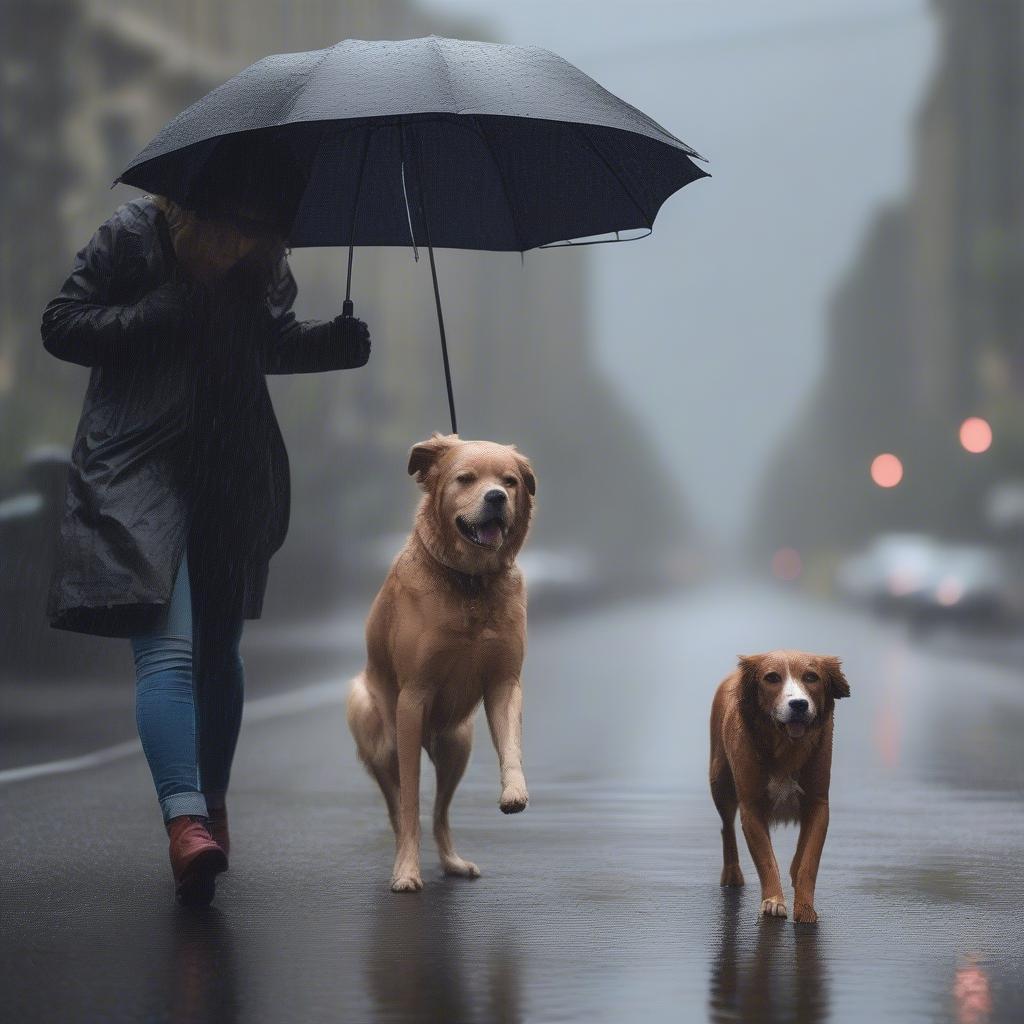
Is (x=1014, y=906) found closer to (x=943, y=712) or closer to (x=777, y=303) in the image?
(x=943, y=712)

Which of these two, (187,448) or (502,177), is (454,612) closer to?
(187,448)

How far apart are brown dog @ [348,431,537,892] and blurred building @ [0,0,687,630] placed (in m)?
8.42

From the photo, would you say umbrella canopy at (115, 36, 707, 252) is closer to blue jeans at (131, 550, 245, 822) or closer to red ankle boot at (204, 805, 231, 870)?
blue jeans at (131, 550, 245, 822)

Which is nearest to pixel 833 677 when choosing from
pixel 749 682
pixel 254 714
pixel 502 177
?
pixel 749 682

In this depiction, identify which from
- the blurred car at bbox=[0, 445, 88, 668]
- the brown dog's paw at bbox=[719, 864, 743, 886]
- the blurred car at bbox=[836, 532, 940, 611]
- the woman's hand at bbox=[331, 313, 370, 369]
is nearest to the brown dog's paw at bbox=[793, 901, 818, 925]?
the brown dog's paw at bbox=[719, 864, 743, 886]

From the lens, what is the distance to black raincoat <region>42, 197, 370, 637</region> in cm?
557

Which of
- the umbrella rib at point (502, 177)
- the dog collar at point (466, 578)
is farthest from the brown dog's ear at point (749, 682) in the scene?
the umbrella rib at point (502, 177)

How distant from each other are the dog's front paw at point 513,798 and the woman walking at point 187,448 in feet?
2.46

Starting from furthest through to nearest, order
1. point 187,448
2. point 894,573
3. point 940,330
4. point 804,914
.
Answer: point 940,330 → point 894,573 → point 187,448 → point 804,914

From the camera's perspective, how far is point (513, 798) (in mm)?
5375

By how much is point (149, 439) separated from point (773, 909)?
6.94 ft

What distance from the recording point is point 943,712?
1442 cm

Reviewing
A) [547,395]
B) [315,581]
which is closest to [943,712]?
[315,581]

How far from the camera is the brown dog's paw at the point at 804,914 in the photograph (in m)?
5.21
